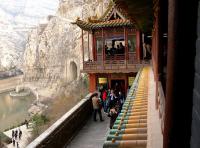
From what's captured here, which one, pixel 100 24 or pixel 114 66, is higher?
pixel 100 24

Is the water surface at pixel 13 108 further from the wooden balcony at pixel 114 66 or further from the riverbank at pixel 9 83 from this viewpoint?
the wooden balcony at pixel 114 66

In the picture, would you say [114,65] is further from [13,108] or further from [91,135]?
[13,108]

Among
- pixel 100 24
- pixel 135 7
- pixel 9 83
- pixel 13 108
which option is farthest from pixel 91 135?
pixel 9 83

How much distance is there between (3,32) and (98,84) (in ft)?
412

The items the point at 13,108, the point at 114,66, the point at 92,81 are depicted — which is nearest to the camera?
the point at 114,66

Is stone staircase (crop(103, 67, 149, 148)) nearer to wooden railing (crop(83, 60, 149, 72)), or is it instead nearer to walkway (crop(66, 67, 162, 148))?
walkway (crop(66, 67, 162, 148))

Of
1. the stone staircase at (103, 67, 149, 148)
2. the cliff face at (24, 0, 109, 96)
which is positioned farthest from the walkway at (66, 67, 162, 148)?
the cliff face at (24, 0, 109, 96)

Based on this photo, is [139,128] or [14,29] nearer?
[139,128]

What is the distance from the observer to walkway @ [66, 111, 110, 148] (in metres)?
9.58

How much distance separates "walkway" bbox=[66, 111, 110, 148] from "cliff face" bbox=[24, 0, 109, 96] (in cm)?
4288

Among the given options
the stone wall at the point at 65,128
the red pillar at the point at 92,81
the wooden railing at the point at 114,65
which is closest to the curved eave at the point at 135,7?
the stone wall at the point at 65,128

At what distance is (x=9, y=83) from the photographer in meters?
89.7

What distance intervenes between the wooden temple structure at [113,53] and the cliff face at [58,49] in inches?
1226

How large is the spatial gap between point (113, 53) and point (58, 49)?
4179 cm
